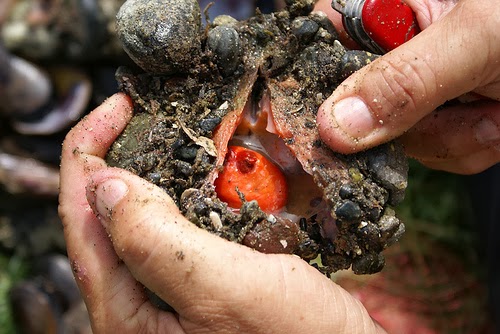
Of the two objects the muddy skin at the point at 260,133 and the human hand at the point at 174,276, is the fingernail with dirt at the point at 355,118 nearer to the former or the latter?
the muddy skin at the point at 260,133

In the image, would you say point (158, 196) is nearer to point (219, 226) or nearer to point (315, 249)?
point (219, 226)

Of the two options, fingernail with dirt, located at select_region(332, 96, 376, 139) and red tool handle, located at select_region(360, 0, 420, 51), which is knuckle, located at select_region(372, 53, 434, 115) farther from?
red tool handle, located at select_region(360, 0, 420, 51)

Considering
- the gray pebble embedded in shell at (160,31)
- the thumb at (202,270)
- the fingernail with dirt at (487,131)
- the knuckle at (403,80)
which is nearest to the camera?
the thumb at (202,270)

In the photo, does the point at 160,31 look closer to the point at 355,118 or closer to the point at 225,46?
the point at 225,46

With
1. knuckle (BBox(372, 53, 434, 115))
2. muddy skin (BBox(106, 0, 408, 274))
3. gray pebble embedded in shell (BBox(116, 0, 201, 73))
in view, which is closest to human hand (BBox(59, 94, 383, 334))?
muddy skin (BBox(106, 0, 408, 274))

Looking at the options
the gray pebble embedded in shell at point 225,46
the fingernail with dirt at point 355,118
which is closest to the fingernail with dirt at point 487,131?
the fingernail with dirt at point 355,118

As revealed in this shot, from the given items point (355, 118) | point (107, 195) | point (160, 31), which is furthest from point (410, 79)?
point (107, 195)
